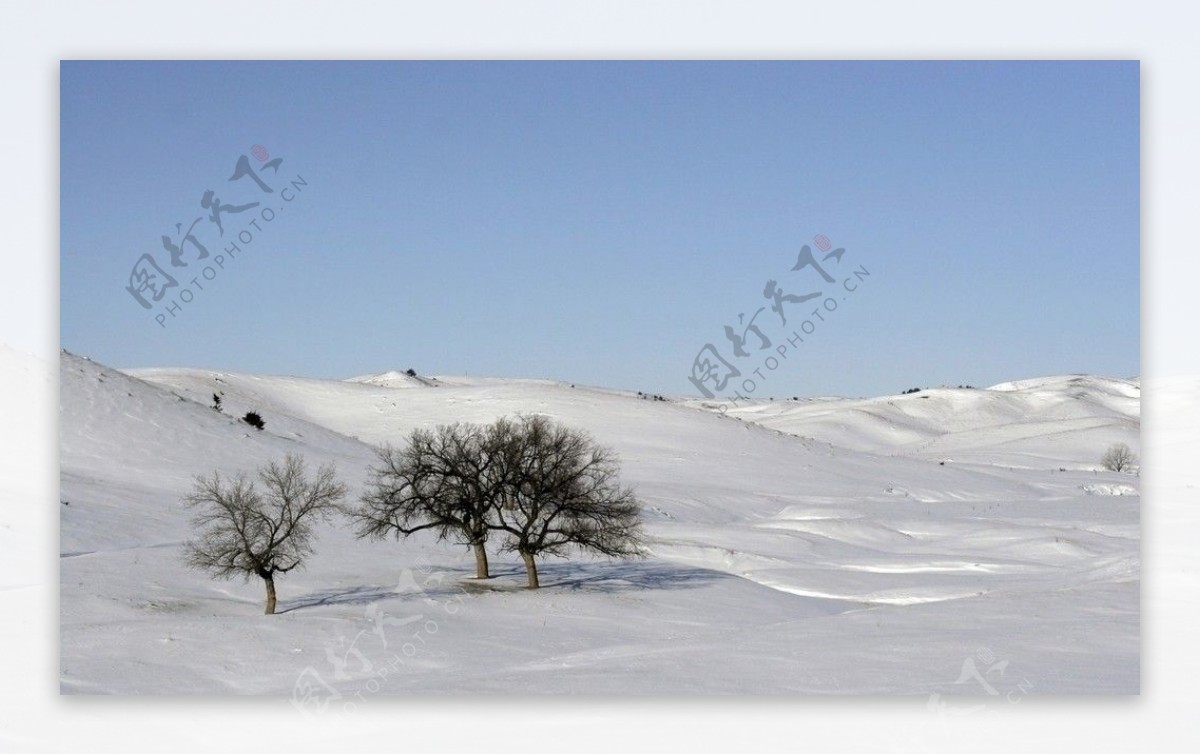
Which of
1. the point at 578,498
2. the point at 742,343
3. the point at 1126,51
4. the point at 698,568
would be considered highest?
the point at 1126,51

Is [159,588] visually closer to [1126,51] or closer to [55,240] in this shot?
[55,240]

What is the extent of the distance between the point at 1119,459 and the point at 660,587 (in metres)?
68.4

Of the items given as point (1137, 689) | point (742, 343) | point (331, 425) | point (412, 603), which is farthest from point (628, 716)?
point (331, 425)

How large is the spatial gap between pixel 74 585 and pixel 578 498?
12483 millimetres

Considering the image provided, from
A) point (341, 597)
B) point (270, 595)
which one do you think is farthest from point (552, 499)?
point (270, 595)

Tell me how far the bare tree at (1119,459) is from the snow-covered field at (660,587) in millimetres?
9626

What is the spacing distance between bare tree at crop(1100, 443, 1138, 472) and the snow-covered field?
963 centimetres

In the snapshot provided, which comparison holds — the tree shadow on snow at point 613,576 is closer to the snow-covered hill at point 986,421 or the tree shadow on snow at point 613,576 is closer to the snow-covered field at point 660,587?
the snow-covered field at point 660,587

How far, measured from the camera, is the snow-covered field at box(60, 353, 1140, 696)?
1848cm

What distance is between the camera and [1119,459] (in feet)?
300

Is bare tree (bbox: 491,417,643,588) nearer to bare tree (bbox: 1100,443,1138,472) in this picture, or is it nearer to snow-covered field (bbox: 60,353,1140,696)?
snow-covered field (bbox: 60,353,1140,696)

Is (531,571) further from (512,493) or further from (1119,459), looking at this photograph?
(1119,459)

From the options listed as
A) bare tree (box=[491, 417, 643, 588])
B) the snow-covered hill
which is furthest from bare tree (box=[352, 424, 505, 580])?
the snow-covered hill

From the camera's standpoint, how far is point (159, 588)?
2947cm
